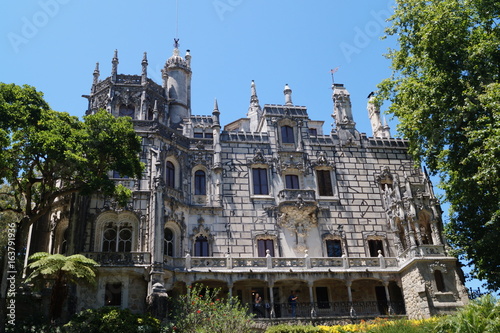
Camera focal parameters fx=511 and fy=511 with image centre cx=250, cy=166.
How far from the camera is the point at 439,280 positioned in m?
29.4

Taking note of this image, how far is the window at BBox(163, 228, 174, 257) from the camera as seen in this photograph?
99.5 ft

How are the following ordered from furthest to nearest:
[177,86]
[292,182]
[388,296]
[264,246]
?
1. [177,86]
2. [292,182]
3. [264,246]
4. [388,296]

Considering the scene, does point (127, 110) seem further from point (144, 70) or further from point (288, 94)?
point (288, 94)

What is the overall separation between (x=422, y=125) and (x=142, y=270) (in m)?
17.5

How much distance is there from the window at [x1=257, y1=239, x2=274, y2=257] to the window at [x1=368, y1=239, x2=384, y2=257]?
21.3 ft

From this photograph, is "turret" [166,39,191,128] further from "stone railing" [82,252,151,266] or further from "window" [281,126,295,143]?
"stone railing" [82,252,151,266]

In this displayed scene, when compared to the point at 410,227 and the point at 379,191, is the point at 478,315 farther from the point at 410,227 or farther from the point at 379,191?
the point at 379,191

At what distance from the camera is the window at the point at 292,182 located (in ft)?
113

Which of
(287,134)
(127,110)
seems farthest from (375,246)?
(127,110)

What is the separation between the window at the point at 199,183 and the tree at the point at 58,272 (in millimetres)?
10532

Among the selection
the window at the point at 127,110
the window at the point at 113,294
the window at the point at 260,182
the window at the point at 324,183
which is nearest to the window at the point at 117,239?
the window at the point at 113,294

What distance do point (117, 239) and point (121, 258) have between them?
2297 mm

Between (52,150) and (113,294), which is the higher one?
(52,150)

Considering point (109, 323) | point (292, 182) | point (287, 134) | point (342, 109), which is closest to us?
point (109, 323)
